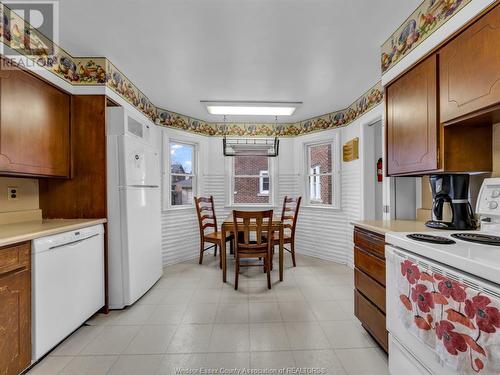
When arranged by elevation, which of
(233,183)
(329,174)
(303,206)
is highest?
(329,174)

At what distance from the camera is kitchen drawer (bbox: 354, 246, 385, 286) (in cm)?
163

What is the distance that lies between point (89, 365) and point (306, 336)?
1.58 metres

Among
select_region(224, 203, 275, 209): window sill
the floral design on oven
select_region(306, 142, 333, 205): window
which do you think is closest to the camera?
the floral design on oven

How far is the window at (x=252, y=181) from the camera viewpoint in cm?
450

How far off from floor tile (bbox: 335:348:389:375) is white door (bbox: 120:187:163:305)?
196 centimetres

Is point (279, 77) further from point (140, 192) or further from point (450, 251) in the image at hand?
point (450, 251)

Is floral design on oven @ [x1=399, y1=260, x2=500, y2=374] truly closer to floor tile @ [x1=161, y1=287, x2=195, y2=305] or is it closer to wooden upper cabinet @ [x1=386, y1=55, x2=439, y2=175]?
wooden upper cabinet @ [x1=386, y1=55, x2=439, y2=175]

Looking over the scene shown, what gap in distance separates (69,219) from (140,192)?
663 millimetres

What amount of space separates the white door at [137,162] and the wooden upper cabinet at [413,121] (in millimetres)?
2434

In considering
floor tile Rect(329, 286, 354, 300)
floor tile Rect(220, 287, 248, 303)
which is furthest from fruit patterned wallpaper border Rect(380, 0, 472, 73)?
floor tile Rect(220, 287, 248, 303)

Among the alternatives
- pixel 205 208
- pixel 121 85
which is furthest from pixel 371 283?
pixel 121 85

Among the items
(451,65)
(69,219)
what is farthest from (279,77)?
(69,219)

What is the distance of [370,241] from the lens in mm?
1764

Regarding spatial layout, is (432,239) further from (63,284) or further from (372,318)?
(63,284)
